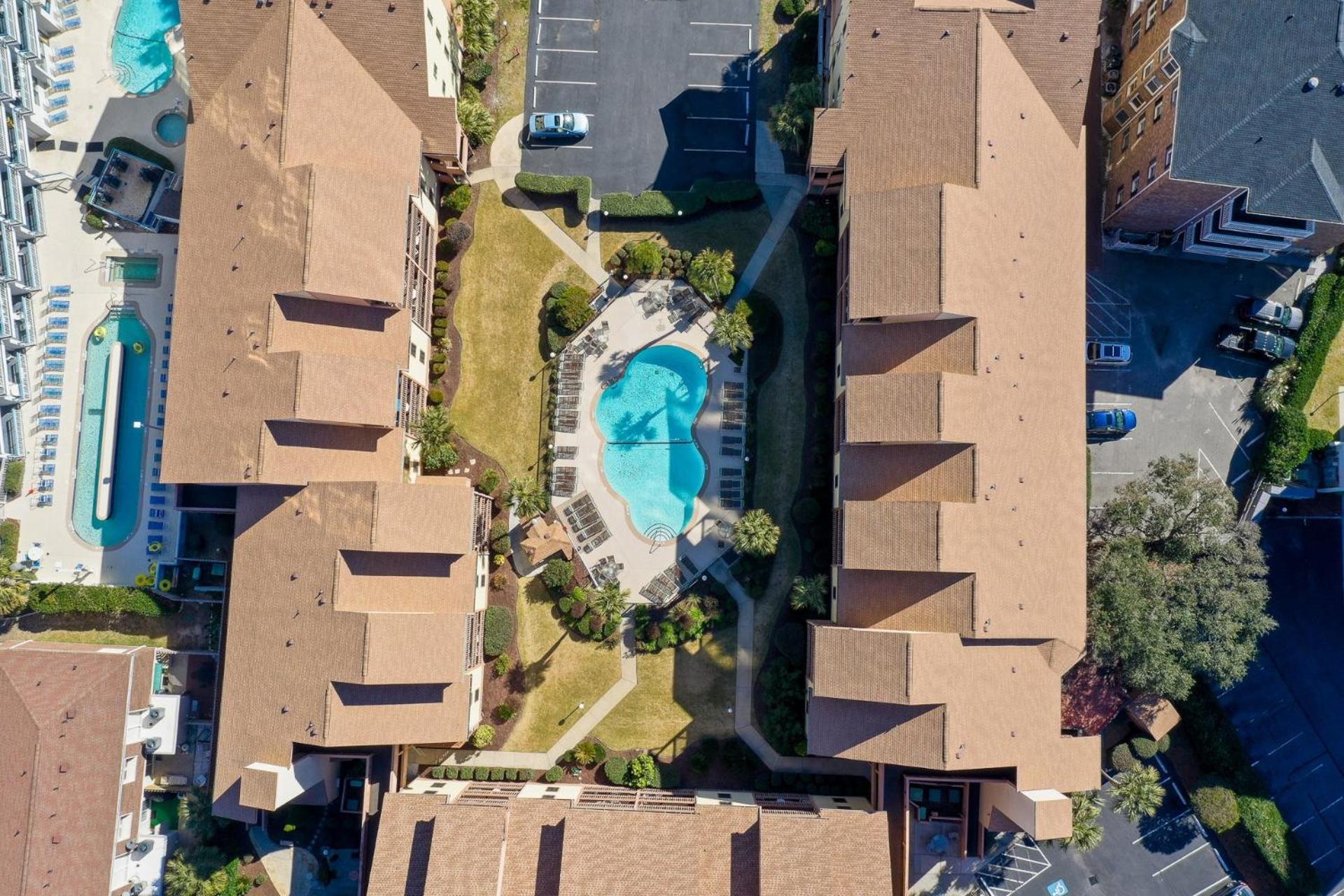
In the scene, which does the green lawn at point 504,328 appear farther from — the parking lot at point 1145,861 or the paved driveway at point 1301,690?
the paved driveway at point 1301,690

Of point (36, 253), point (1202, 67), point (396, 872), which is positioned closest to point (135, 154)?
point (36, 253)

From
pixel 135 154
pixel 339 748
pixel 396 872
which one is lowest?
pixel 396 872

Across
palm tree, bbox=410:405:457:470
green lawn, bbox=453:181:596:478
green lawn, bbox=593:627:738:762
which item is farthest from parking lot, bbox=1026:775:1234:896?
palm tree, bbox=410:405:457:470

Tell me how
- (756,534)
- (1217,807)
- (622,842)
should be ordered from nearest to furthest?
(622,842), (756,534), (1217,807)

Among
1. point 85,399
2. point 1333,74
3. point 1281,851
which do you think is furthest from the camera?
point 85,399

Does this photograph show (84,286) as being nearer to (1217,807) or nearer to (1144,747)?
(1144,747)

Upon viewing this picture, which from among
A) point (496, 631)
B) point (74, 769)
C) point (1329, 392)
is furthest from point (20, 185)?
point (1329, 392)

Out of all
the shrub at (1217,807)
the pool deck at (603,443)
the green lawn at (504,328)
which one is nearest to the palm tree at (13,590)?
the green lawn at (504,328)

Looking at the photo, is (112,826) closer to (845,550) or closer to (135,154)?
(135,154)
